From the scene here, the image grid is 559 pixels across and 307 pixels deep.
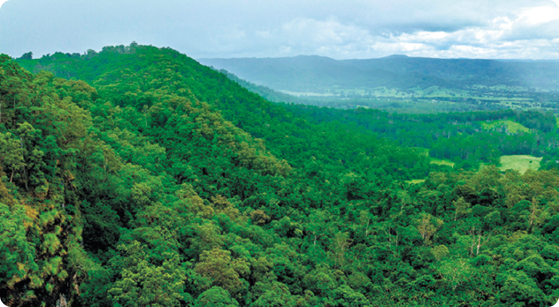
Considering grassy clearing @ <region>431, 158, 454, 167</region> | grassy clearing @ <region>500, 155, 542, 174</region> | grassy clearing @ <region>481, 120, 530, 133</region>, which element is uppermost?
grassy clearing @ <region>481, 120, 530, 133</region>

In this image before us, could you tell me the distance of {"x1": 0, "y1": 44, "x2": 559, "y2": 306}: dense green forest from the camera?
58.2 ft

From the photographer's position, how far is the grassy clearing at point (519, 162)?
86819mm

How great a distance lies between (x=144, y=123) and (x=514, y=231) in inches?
1650

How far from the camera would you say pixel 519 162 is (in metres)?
91.4

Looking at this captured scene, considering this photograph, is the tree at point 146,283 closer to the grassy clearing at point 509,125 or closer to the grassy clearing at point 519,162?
the grassy clearing at point 519,162

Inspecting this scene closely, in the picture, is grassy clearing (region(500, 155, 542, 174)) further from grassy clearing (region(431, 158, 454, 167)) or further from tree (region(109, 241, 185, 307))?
tree (region(109, 241, 185, 307))

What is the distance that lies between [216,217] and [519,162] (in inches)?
3561

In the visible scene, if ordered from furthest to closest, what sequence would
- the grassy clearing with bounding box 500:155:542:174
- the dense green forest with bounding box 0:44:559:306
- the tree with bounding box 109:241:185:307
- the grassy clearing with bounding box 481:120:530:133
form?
the grassy clearing with bounding box 481:120:530:133, the grassy clearing with bounding box 500:155:542:174, the dense green forest with bounding box 0:44:559:306, the tree with bounding box 109:241:185:307

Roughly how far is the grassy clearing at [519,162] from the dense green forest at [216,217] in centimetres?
4297

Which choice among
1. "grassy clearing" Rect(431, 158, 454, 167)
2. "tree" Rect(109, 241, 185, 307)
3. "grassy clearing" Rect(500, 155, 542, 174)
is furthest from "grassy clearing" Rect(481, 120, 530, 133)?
"tree" Rect(109, 241, 185, 307)

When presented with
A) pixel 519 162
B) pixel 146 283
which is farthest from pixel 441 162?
pixel 146 283

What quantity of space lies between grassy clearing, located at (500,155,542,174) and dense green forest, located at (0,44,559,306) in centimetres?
4297

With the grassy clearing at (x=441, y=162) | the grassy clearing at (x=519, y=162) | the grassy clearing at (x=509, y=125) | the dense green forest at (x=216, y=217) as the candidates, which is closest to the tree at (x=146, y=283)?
the dense green forest at (x=216, y=217)

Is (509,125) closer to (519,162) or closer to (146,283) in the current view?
(519,162)
